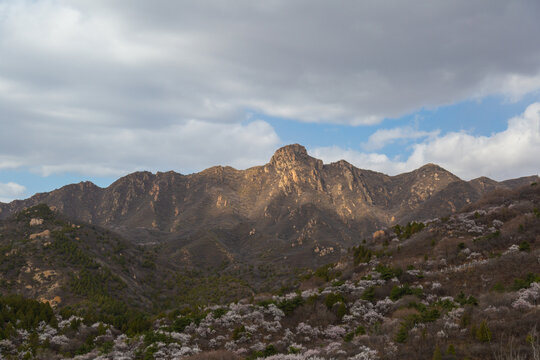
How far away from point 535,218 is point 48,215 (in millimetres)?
121992

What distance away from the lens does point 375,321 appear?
2372 centimetres

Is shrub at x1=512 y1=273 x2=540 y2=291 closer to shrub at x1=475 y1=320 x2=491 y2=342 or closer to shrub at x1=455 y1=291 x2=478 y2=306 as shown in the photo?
shrub at x1=455 y1=291 x2=478 y2=306

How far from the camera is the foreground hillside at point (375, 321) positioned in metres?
15.5

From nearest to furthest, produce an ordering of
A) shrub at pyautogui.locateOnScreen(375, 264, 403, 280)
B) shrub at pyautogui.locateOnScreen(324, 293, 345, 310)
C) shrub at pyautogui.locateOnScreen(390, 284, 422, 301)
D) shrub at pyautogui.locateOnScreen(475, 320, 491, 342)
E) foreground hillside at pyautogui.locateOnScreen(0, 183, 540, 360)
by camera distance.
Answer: shrub at pyautogui.locateOnScreen(475, 320, 491, 342)
foreground hillside at pyautogui.locateOnScreen(0, 183, 540, 360)
shrub at pyautogui.locateOnScreen(390, 284, 422, 301)
shrub at pyautogui.locateOnScreen(324, 293, 345, 310)
shrub at pyautogui.locateOnScreen(375, 264, 403, 280)

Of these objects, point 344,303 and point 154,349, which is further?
point 344,303

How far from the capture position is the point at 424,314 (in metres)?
19.5

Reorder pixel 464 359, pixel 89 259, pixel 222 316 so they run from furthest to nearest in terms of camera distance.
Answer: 1. pixel 89 259
2. pixel 222 316
3. pixel 464 359

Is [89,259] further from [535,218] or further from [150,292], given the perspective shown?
[535,218]

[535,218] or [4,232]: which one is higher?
[4,232]

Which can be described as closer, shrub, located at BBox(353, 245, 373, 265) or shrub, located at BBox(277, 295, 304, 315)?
shrub, located at BBox(277, 295, 304, 315)

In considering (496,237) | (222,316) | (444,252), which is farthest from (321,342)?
(496,237)

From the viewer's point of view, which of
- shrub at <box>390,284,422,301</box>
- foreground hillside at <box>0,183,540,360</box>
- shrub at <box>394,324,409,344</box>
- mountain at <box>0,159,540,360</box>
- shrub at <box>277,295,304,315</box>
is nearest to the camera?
foreground hillside at <box>0,183,540,360</box>

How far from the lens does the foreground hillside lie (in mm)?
15531

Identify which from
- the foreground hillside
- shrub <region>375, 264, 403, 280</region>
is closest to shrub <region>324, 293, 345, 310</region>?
the foreground hillside
